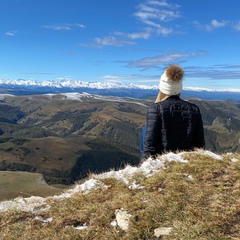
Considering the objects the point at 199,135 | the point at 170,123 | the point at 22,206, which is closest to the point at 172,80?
the point at 170,123

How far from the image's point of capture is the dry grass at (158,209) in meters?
6.77

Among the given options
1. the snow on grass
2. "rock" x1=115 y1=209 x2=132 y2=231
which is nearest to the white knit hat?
the snow on grass

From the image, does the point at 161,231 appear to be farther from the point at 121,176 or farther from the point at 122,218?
the point at 121,176

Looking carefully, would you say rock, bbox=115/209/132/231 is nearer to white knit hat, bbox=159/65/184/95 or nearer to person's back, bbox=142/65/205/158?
person's back, bbox=142/65/205/158

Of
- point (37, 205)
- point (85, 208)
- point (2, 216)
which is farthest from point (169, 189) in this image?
point (2, 216)

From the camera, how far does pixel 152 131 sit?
991 cm

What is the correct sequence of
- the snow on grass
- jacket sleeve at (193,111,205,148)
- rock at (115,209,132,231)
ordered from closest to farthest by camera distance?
rock at (115,209,132,231)
jacket sleeve at (193,111,205,148)
the snow on grass

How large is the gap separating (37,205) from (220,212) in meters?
6.41

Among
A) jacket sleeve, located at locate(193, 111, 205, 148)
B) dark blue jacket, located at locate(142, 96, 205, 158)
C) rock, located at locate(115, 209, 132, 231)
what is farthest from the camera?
jacket sleeve, located at locate(193, 111, 205, 148)

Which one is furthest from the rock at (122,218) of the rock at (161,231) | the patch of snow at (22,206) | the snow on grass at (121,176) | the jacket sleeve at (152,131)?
the patch of snow at (22,206)

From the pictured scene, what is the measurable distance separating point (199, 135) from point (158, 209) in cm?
409

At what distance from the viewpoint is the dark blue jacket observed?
392 inches

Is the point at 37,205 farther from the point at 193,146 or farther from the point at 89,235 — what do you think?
the point at 193,146

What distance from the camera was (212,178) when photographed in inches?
382
